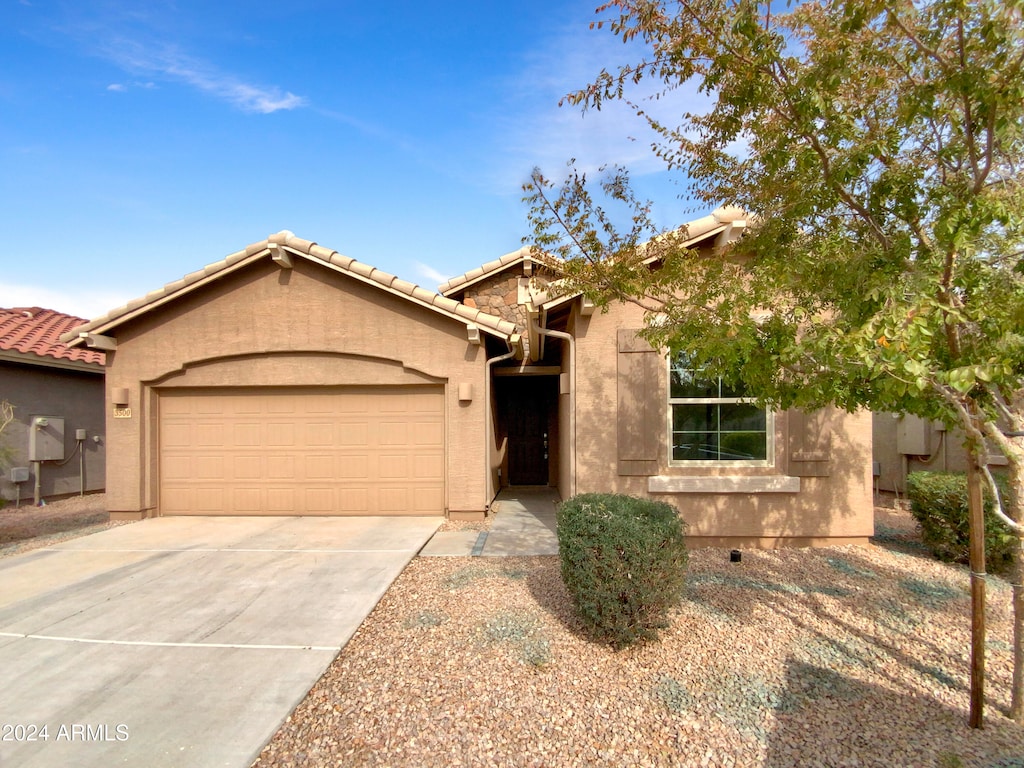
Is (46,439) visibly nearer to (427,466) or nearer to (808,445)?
(427,466)

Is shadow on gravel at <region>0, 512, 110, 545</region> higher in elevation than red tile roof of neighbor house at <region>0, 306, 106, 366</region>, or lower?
lower

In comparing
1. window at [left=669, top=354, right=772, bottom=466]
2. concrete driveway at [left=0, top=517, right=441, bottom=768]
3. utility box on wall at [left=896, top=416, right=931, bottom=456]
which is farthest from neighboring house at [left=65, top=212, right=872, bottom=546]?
utility box on wall at [left=896, top=416, right=931, bottom=456]

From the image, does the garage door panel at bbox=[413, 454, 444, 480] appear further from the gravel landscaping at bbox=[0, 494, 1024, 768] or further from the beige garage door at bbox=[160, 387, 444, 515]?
the gravel landscaping at bbox=[0, 494, 1024, 768]

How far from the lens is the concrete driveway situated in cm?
328

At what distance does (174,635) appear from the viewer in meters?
4.66

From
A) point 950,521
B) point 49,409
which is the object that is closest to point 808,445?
point 950,521

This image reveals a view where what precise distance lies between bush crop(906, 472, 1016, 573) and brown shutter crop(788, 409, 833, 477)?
126 centimetres

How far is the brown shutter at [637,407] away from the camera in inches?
288

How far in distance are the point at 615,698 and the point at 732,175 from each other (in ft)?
13.3

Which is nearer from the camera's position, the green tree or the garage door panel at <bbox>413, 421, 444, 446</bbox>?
the green tree

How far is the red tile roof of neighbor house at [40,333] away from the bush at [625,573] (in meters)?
10.4

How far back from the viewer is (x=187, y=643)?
14.8 ft

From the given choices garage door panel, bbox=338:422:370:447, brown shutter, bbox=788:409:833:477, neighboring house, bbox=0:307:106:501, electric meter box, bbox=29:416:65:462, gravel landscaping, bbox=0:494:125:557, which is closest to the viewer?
brown shutter, bbox=788:409:833:477

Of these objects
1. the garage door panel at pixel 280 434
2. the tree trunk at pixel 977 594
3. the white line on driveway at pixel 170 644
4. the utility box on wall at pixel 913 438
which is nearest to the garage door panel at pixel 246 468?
the garage door panel at pixel 280 434
